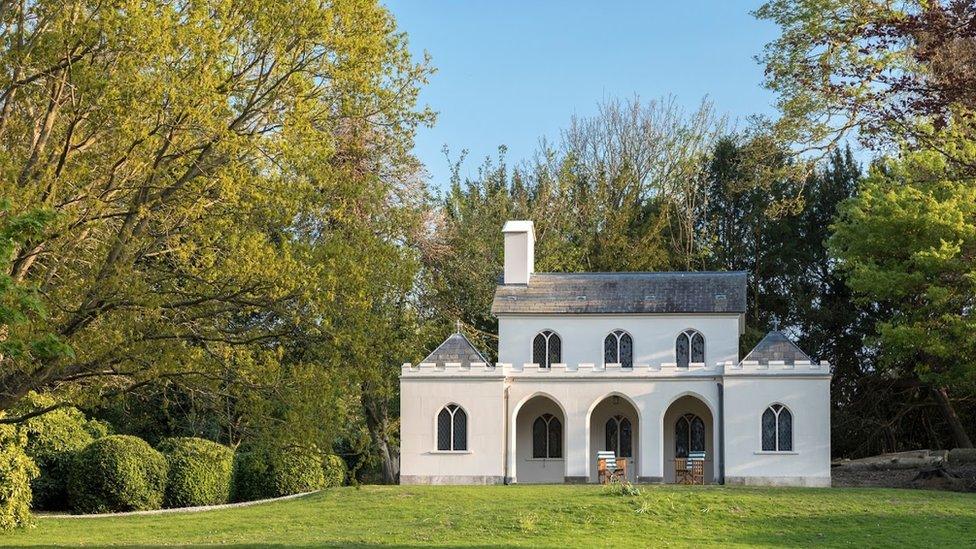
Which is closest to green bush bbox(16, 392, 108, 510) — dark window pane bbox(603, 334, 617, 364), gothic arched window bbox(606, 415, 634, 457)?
dark window pane bbox(603, 334, 617, 364)

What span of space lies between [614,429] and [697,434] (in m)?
2.73

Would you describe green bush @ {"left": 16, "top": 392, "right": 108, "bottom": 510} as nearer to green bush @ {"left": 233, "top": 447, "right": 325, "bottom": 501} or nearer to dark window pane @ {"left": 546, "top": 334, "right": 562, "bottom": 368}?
green bush @ {"left": 233, "top": 447, "right": 325, "bottom": 501}

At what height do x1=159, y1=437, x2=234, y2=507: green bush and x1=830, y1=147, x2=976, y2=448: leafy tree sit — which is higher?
Answer: x1=830, y1=147, x2=976, y2=448: leafy tree

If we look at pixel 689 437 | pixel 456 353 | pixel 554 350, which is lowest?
pixel 689 437

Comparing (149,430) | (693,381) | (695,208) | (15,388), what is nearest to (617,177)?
(695,208)

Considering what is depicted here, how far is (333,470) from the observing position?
126 feet

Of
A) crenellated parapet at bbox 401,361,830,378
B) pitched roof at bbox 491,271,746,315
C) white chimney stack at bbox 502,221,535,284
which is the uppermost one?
white chimney stack at bbox 502,221,535,284

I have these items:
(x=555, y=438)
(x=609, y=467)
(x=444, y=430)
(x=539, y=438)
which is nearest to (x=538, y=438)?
(x=539, y=438)

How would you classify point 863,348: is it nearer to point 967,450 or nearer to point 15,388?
point 967,450

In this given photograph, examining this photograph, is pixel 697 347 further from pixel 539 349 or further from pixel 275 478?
pixel 275 478

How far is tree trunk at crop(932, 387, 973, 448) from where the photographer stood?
138ft

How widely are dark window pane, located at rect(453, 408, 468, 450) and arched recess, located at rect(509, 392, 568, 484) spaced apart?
2.94 m

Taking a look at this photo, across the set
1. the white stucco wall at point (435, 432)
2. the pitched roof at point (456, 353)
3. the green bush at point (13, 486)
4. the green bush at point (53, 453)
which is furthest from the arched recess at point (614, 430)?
the green bush at point (13, 486)

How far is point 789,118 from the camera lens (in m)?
22.3
